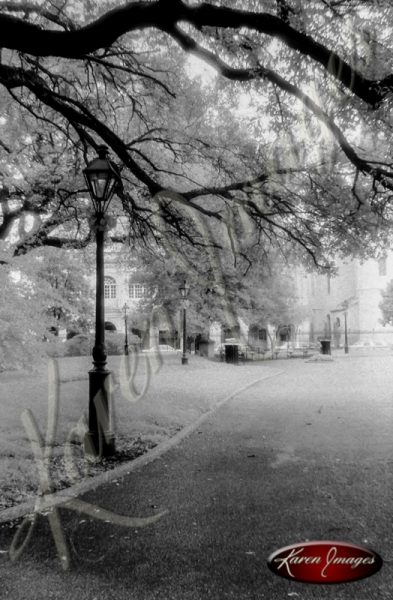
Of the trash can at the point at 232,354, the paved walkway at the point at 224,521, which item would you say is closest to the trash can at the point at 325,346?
the trash can at the point at 232,354

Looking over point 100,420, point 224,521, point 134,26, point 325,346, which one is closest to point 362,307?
point 325,346

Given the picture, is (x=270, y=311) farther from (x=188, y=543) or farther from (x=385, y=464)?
(x=188, y=543)

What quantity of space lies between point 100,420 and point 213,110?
762 centimetres

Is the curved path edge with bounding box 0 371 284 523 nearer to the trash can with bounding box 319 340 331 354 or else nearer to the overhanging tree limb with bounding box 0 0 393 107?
the overhanging tree limb with bounding box 0 0 393 107

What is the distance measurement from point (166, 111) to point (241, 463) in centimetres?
762

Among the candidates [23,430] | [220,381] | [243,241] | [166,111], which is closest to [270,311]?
[220,381]

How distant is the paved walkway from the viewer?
3.21 m

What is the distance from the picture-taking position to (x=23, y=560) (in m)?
3.63

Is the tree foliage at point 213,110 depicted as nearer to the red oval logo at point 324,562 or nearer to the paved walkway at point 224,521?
the paved walkway at point 224,521

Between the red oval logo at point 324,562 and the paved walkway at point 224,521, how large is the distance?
0.30 ft

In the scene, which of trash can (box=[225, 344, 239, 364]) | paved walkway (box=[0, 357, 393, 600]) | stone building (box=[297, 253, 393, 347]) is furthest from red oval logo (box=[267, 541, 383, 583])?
stone building (box=[297, 253, 393, 347])

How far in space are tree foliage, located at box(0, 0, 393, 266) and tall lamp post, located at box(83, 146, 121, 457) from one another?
1308 mm

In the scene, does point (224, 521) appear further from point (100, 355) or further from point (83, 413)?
point (83, 413)

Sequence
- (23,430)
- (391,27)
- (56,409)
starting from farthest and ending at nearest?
1. (56,409)
2. (23,430)
3. (391,27)
